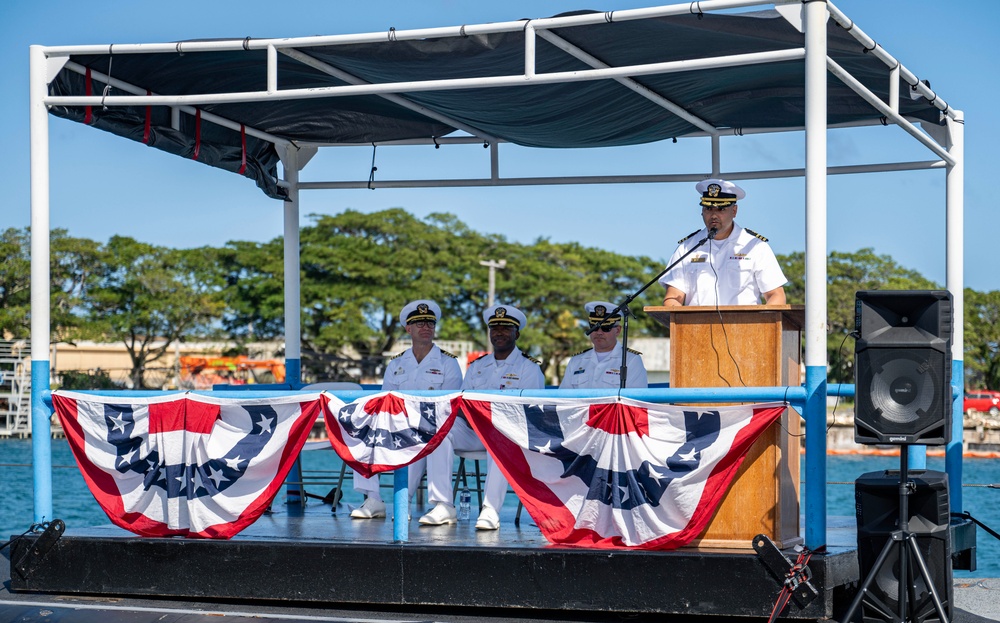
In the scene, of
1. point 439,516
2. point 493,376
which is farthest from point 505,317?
point 439,516

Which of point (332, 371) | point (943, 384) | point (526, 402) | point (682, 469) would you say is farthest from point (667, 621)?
point (332, 371)

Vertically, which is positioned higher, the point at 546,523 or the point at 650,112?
the point at 650,112

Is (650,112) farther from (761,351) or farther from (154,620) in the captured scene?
(154,620)

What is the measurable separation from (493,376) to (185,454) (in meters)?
2.22

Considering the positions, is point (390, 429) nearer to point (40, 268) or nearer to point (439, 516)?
point (439, 516)

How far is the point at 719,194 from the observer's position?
20.7 ft

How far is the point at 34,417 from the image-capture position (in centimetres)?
707

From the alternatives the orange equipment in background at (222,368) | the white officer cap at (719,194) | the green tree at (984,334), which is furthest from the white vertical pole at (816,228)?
the green tree at (984,334)

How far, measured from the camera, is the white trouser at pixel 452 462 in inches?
277

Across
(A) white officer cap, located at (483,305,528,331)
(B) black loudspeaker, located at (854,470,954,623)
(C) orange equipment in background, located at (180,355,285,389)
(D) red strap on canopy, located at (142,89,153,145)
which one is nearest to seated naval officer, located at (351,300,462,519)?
(A) white officer cap, located at (483,305,528,331)

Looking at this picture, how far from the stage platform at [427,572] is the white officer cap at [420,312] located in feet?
5.52

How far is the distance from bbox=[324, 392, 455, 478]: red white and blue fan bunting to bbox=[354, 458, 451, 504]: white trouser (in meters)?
0.74

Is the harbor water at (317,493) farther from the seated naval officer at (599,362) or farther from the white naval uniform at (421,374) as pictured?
the seated naval officer at (599,362)

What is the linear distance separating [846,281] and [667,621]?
5854 centimetres
